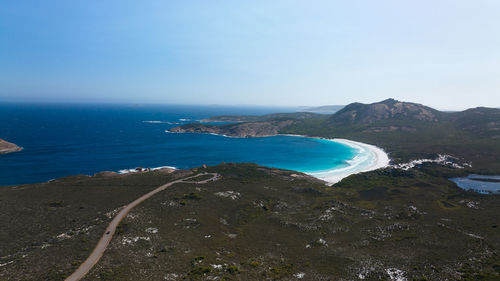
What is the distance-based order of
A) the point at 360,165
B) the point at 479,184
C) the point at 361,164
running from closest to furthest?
1. the point at 479,184
2. the point at 360,165
3. the point at 361,164

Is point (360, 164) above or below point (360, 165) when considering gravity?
above

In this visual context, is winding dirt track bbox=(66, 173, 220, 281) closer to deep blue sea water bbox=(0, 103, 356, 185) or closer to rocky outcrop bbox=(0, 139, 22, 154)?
deep blue sea water bbox=(0, 103, 356, 185)

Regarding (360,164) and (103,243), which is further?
(360,164)

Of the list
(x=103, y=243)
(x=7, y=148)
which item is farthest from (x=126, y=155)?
(x=103, y=243)

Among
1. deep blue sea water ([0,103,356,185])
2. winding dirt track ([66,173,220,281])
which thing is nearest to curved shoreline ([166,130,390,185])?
deep blue sea water ([0,103,356,185])

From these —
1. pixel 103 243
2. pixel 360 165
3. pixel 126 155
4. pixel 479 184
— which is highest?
pixel 103 243

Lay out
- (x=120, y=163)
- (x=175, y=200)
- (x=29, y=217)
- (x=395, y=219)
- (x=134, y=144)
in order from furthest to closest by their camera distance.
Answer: (x=134, y=144) → (x=120, y=163) → (x=175, y=200) → (x=395, y=219) → (x=29, y=217)

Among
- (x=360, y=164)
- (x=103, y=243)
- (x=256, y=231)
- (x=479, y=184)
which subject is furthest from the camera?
(x=360, y=164)

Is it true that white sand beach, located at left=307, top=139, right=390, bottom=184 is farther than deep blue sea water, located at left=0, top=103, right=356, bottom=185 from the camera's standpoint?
Yes

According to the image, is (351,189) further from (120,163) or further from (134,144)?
(134,144)

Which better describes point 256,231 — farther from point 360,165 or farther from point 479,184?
point 360,165

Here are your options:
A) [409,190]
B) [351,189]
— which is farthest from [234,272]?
[409,190]
